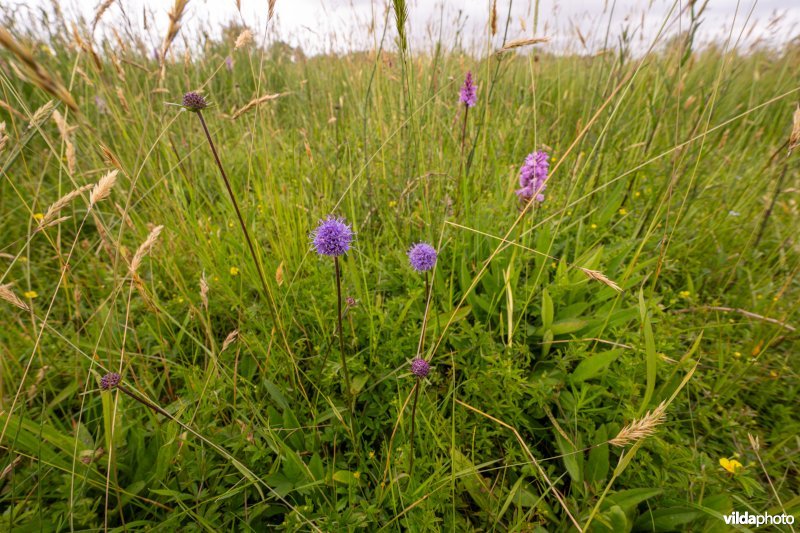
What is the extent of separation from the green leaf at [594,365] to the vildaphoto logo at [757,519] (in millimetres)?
424

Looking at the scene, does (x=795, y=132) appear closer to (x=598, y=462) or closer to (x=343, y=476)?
(x=598, y=462)

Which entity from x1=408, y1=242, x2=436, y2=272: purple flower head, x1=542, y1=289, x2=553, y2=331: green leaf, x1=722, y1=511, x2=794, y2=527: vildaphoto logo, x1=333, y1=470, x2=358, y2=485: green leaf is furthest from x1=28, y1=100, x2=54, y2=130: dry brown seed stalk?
x1=722, y1=511, x2=794, y2=527: vildaphoto logo

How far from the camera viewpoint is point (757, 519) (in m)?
0.96

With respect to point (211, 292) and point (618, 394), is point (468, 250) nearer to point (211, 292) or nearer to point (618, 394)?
point (618, 394)

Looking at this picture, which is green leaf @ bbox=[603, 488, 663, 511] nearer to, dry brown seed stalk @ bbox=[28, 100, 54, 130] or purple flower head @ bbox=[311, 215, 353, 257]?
purple flower head @ bbox=[311, 215, 353, 257]

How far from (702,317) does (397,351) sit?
1.33m

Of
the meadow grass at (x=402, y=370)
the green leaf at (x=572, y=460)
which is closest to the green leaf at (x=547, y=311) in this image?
the meadow grass at (x=402, y=370)

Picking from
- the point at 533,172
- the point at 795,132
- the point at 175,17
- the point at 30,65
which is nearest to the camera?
the point at 30,65

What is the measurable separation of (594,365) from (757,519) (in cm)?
50

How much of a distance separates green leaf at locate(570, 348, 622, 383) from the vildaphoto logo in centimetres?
42

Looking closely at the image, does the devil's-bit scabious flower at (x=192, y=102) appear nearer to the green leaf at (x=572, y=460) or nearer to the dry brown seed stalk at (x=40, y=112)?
the dry brown seed stalk at (x=40, y=112)

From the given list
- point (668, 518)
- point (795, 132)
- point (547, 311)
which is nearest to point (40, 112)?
point (547, 311)

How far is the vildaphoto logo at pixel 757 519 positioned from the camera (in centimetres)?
93

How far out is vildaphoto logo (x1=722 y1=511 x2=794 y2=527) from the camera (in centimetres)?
93
